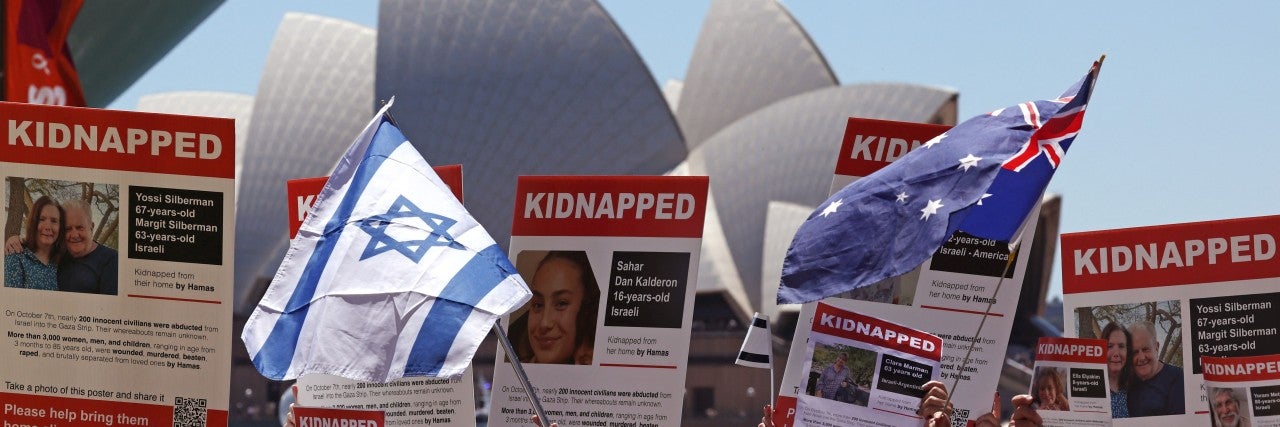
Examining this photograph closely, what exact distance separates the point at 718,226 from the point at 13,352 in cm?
3470

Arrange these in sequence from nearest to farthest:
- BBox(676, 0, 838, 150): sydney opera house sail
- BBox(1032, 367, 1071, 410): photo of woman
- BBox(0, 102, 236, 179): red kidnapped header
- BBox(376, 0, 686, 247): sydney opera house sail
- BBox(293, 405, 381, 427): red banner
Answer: BBox(0, 102, 236, 179): red kidnapped header → BBox(293, 405, 381, 427): red banner → BBox(1032, 367, 1071, 410): photo of woman → BBox(376, 0, 686, 247): sydney opera house sail → BBox(676, 0, 838, 150): sydney opera house sail

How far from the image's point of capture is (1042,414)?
5.03 meters

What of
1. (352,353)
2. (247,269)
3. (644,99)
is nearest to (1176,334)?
(352,353)

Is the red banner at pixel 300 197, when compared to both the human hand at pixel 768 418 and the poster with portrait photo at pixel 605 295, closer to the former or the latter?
the poster with portrait photo at pixel 605 295

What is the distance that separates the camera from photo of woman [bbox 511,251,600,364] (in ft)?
16.5

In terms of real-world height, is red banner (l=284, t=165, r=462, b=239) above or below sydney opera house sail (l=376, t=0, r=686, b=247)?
below

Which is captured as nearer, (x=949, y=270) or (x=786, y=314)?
(x=949, y=270)

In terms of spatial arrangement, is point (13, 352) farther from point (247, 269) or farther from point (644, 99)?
point (247, 269)

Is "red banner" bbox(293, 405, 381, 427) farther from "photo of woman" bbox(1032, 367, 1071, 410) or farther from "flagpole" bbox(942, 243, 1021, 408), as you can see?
"photo of woman" bbox(1032, 367, 1071, 410)

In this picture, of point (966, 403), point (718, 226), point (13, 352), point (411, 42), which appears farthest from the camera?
point (718, 226)

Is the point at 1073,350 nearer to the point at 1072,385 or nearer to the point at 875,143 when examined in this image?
the point at 1072,385

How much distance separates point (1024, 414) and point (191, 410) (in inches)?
85.9

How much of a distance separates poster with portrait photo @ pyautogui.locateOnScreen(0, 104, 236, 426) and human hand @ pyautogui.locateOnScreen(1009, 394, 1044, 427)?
2036mm

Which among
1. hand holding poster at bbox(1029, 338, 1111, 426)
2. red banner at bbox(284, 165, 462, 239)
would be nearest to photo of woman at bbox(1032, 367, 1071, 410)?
hand holding poster at bbox(1029, 338, 1111, 426)
